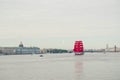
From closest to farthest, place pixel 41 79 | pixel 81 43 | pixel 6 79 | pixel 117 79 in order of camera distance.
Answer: pixel 117 79 < pixel 41 79 < pixel 6 79 < pixel 81 43

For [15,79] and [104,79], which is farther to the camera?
[15,79]

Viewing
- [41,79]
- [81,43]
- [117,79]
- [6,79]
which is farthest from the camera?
[81,43]

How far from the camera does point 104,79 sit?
26984 mm

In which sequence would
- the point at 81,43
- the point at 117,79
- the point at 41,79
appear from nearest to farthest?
the point at 117,79
the point at 41,79
the point at 81,43

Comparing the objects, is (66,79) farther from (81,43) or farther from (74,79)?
(81,43)

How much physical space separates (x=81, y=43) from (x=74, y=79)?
448ft

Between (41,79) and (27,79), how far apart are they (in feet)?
4.44

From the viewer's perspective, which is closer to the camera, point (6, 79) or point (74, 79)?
point (74, 79)

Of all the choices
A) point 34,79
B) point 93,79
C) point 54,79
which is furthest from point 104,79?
point 34,79

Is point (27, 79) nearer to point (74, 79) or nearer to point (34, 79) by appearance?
point (34, 79)

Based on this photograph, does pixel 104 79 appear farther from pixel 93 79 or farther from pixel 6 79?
pixel 6 79

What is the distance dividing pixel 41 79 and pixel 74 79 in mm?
3191

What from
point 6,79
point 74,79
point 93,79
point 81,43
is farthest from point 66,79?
point 81,43

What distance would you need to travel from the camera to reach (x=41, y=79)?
93.1 feet
